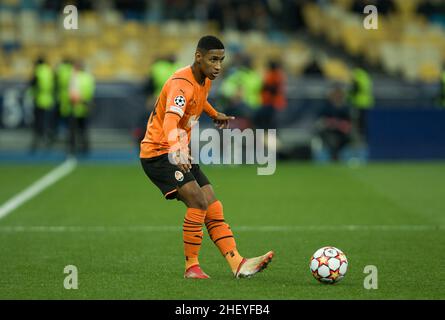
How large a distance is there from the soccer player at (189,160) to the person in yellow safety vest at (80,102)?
14.0 m

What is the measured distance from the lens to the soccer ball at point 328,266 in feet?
27.8

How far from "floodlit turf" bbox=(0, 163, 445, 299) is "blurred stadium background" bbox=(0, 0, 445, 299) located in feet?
0.11

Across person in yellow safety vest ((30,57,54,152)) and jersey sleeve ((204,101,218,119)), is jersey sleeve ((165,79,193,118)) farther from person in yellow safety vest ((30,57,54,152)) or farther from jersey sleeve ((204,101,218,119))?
person in yellow safety vest ((30,57,54,152))

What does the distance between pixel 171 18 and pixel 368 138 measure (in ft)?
29.1

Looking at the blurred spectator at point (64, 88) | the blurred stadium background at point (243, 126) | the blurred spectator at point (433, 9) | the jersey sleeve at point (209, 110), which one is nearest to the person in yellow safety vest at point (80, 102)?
the blurred stadium background at point (243, 126)

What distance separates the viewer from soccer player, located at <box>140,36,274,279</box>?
8578 mm

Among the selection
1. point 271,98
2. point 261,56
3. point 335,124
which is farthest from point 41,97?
point 261,56

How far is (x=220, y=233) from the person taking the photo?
895 cm

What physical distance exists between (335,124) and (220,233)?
13.7 m
